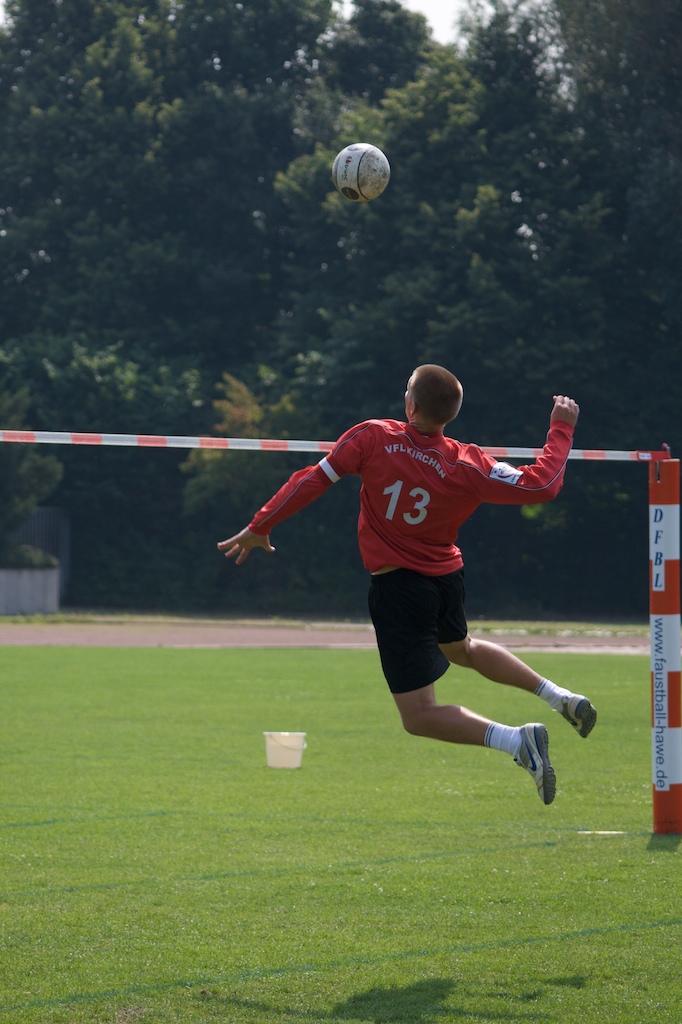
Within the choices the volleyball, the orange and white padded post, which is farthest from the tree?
the orange and white padded post

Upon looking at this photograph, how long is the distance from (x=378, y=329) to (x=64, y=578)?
1252 centimetres

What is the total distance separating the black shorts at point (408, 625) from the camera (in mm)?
6004

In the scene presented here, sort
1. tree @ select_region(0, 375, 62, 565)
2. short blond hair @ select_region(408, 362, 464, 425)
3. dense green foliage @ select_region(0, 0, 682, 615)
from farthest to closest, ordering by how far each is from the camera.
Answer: dense green foliage @ select_region(0, 0, 682, 615), tree @ select_region(0, 375, 62, 565), short blond hair @ select_region(408, 362, 464, 425)

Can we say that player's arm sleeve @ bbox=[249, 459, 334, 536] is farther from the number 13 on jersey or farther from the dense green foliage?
the dense green foliage

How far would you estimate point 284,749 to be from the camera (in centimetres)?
1058

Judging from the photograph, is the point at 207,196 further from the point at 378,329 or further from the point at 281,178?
the point at 378,329

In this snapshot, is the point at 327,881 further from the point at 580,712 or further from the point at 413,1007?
the point at 413,1007

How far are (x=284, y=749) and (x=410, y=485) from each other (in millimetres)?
5133

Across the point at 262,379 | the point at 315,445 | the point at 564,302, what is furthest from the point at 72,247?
the point at 315,445

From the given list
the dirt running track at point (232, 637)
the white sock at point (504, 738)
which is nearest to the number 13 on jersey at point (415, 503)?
the white sock at point (504, 738)

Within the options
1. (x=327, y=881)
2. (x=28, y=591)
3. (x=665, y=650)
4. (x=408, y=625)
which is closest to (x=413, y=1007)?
(x=408, y=625)

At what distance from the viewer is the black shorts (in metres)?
6.00

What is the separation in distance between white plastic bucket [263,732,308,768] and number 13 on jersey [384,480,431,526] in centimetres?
483

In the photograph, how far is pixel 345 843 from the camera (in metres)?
7.87
